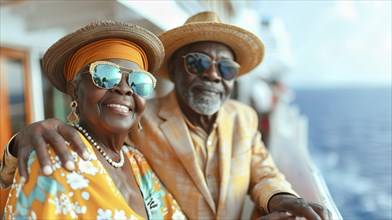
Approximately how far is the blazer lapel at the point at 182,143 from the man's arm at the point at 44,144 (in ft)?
2.32

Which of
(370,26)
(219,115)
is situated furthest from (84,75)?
(370,26)

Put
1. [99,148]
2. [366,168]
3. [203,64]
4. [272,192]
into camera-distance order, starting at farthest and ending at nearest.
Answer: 1. [366,168]
2. [203,64]
3. [272,192]
4. [99,148]

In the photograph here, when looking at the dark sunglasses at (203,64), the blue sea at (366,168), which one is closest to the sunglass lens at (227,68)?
the dark sunglasses at (203,64)

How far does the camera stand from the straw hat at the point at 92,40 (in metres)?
1.39

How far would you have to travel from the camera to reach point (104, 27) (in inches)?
→ 54.6

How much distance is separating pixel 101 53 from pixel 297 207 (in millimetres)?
1120

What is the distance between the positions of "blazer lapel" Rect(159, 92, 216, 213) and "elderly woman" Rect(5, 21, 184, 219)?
0.26 m

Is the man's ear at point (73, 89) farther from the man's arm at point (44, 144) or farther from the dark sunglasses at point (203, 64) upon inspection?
the dark sunglasses at point (203, 64)

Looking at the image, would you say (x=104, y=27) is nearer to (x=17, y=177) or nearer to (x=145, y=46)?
(x=145, y=46)

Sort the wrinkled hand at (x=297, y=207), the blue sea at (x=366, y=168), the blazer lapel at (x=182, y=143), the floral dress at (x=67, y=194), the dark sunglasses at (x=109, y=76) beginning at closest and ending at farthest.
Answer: the floral dress at (x=67, y=194)
the dark sunglasses at (x=109, y=76)
the wrinkled hand at (x=297, y=207)
the blazer lapel at (x=182, y=143)
the blue sea at (x=366, y=168)

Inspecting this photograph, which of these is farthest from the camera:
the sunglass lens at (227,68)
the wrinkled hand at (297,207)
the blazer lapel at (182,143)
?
the sunglass lens at (227,68)

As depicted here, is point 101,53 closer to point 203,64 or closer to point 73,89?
point 73,89

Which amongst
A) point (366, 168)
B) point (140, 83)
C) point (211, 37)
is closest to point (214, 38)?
point (211, 37)

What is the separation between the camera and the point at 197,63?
1963 millimetres
